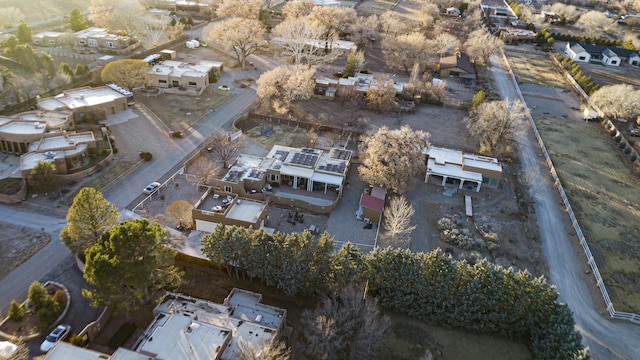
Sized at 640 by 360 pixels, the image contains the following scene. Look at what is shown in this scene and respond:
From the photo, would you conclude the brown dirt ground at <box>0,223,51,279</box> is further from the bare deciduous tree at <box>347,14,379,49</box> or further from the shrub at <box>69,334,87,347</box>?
the bare deciduous tree at <box>347,14,379,49</box>

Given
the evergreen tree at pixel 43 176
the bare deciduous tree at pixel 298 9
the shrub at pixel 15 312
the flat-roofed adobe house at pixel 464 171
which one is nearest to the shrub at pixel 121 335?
the shrub at pixel 15 312

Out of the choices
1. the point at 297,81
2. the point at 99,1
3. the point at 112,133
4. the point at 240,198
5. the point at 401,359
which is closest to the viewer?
the point at 401,359

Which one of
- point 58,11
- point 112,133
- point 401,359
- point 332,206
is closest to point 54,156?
point 112,133

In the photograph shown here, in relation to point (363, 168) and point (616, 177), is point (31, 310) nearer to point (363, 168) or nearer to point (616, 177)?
point (363, 168)

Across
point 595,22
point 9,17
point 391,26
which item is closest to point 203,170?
point 391,26

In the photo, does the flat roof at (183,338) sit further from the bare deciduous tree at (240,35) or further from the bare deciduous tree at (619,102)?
the bare deciduous tree at (619,102)

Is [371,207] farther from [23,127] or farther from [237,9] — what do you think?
[237,9]
